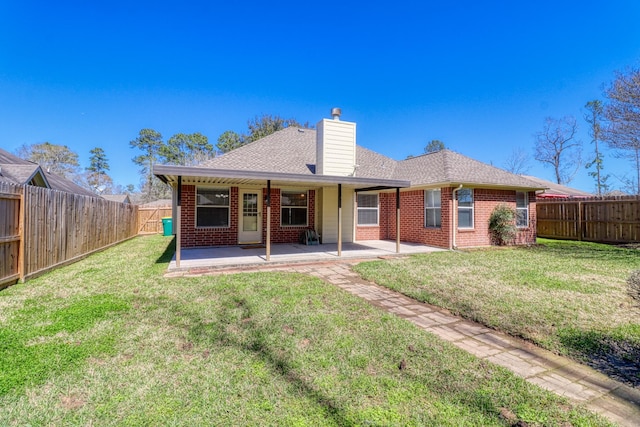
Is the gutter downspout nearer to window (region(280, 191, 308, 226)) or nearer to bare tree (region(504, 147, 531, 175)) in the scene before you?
window (region(280, 191, 308, 226))

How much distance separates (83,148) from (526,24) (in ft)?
174

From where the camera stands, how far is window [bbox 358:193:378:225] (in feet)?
41.6

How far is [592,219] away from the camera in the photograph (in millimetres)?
13180

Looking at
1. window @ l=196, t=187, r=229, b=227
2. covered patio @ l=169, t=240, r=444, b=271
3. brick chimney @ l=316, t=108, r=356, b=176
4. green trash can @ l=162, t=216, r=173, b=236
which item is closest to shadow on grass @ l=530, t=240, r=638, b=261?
covered patio @ l=169, t=240, r=444, b=271

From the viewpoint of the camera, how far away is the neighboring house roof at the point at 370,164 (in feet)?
35.7

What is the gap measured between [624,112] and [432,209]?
29.1 ft

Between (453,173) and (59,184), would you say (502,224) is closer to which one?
(453,173)

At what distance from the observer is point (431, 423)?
2.01 m

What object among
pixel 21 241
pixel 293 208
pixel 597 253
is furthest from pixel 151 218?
pixel 597 253

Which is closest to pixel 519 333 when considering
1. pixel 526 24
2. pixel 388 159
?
pixel 388 159

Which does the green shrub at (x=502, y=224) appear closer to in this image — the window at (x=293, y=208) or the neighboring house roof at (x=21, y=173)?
the window at (x=293, y=208)

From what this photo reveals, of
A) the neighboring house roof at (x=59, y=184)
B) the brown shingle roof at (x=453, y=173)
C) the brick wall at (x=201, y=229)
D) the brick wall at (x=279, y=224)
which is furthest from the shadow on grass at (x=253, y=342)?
the neighboring house roof at (x=59, y=184)

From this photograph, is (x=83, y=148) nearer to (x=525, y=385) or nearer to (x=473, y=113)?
(x=473, y=113)

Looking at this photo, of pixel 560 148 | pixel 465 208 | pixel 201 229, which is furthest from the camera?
pixel 560 148
